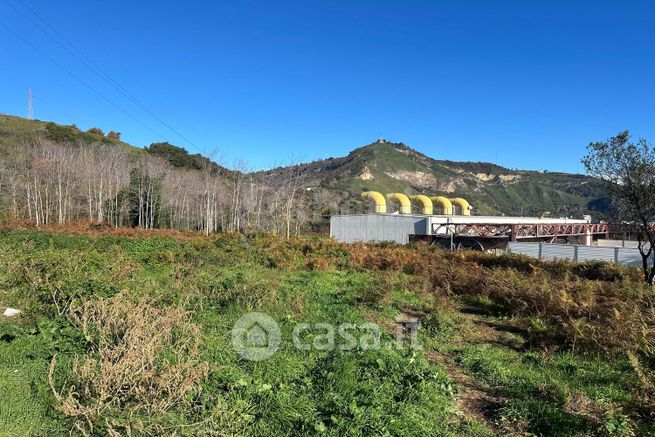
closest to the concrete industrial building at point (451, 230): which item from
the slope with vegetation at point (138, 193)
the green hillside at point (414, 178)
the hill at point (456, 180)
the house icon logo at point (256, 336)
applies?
the slope with vegetation at point (138, 193)

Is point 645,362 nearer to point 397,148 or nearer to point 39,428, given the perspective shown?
point 39,428

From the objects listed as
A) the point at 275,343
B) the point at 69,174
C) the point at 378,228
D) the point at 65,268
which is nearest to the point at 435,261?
the point at 275,343

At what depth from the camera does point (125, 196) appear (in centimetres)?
3538

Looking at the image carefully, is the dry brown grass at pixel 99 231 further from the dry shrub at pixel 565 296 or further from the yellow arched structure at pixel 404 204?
the yellow arched structure at pixel 404 204

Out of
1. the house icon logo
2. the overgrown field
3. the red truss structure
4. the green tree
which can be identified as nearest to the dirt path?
the overgrown field

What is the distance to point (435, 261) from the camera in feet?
47.7

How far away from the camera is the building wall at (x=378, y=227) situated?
30391mm

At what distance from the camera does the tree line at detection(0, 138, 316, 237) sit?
3362cm

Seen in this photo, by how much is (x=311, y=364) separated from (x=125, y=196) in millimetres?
36286

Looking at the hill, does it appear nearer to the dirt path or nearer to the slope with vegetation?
the slope with vegetation

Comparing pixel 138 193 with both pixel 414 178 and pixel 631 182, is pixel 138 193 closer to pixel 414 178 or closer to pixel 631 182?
pixel 631 182

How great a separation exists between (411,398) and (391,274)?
27.1 feet

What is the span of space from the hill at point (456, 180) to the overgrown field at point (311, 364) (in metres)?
71.8

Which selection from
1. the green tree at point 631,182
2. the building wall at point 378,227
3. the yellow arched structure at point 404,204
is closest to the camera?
the green tree at point 631,182
